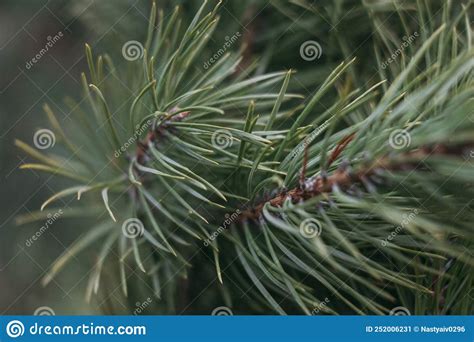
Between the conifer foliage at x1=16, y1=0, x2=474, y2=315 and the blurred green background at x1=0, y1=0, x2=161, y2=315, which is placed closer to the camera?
the conifer foliage at x1=16, y1=0, x2=474, y2=315

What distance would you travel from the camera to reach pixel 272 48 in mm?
352

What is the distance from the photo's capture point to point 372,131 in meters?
0.25

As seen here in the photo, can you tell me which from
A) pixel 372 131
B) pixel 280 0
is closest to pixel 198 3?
pixel 280 0

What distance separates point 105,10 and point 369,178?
0.63ft

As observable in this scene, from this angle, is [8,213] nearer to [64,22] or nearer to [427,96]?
[64,22]

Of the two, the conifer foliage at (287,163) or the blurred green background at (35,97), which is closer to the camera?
the conifer foliage at (287,163)

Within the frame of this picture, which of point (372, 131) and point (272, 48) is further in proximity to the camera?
point (272, 48)

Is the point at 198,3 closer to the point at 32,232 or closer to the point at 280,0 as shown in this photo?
the point at 280,0

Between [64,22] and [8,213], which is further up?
[64,22]

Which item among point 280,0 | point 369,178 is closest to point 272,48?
point 280,0

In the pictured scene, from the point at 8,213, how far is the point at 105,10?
12cm

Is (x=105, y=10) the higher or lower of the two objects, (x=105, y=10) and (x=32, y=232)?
the higher

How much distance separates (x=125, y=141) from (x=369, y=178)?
13 centimetres

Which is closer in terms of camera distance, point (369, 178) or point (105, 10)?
point (369, 178)
